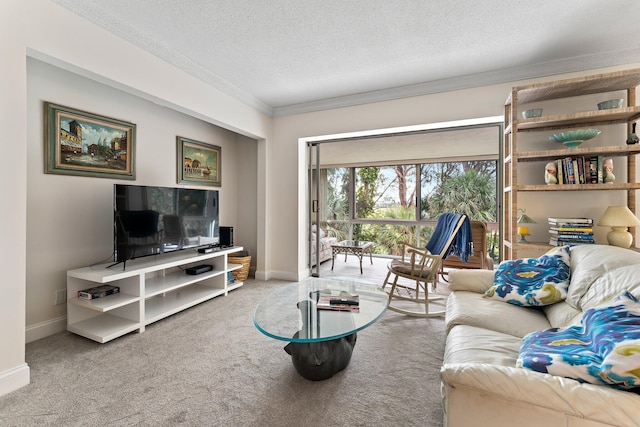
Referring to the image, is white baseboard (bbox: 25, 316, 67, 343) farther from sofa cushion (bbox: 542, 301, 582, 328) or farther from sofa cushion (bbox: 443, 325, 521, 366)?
sofa cushion (bbox: 542, 301, 582, 328)

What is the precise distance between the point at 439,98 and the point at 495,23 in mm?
1039

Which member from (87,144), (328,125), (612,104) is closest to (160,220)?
(87,144)

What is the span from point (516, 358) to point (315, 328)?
1014 mm

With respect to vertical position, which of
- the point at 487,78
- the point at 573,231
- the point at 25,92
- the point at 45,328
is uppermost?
the point at 487,78

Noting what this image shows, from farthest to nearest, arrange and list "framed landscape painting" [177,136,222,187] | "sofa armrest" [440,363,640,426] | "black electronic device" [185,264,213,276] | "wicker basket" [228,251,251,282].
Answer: "wicker basket" [228,251,251,282], "framed landscape painting" [177,136,222,187], "black electronic device" [185,264,213,276], "sofa armrest" [440,363,640,426]

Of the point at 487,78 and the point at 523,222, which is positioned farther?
the point at 487,78

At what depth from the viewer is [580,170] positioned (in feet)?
8.09

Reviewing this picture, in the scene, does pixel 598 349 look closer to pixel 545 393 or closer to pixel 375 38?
pixel 545 393

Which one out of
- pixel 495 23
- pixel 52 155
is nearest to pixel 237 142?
pixel 52 155

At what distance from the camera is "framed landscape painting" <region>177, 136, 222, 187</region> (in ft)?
11.7

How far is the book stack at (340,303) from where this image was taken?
199 cm

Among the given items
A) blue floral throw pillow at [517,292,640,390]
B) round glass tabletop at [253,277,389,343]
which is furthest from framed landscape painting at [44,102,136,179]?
blue floral throw pillow at [517,292,640,390]

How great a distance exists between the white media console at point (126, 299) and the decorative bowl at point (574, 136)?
3.69 m

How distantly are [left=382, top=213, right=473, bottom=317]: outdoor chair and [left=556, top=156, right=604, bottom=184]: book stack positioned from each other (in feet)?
3.08
